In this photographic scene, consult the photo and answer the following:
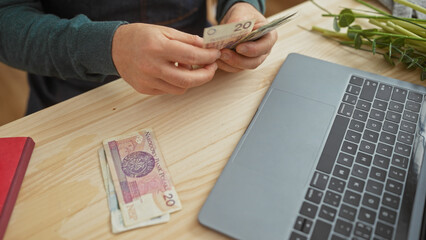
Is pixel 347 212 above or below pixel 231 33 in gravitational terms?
below

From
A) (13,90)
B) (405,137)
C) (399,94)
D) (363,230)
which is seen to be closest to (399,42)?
(399,94)

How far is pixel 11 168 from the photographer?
0.56m

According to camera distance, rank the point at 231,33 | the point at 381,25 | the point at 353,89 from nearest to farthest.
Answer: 1. the point at 231,33
2. the point at 353,89
3. the point at 381,25

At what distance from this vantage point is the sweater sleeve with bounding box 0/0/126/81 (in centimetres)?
65

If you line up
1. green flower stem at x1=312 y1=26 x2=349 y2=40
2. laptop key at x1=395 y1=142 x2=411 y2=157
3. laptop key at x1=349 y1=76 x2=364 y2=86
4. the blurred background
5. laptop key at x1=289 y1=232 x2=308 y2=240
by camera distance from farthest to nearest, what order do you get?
1. the blurred background
2. green flower stem at x1=312 y1=26 x2=349 y2=40
3. laptop key at x1=349 y1=76 x2=364 y2=86
4. laptop key at x1=395 y1=142 x2=411 y2=157
5. laptop key at x1=289 y1=232 x2=308 y2=240

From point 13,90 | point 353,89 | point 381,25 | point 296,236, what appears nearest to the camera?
point 296,236

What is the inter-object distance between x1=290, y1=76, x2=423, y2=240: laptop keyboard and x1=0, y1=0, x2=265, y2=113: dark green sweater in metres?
0.37

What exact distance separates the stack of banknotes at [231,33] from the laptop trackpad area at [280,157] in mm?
126

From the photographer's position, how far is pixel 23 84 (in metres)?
1.55

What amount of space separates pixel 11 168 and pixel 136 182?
8.0 inches

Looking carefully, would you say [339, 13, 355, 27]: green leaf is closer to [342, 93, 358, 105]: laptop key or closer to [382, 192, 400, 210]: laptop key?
[342, 93, 358, 105]: laptop key

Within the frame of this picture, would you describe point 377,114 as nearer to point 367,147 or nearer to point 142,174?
point 367,147

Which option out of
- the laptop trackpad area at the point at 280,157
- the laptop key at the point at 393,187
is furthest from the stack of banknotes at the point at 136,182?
the laptop key at the point at 393,187

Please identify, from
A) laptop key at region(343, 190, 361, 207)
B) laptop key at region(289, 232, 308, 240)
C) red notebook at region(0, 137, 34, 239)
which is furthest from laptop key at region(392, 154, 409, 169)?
red notebook at region(0, 137, 34, 239)
